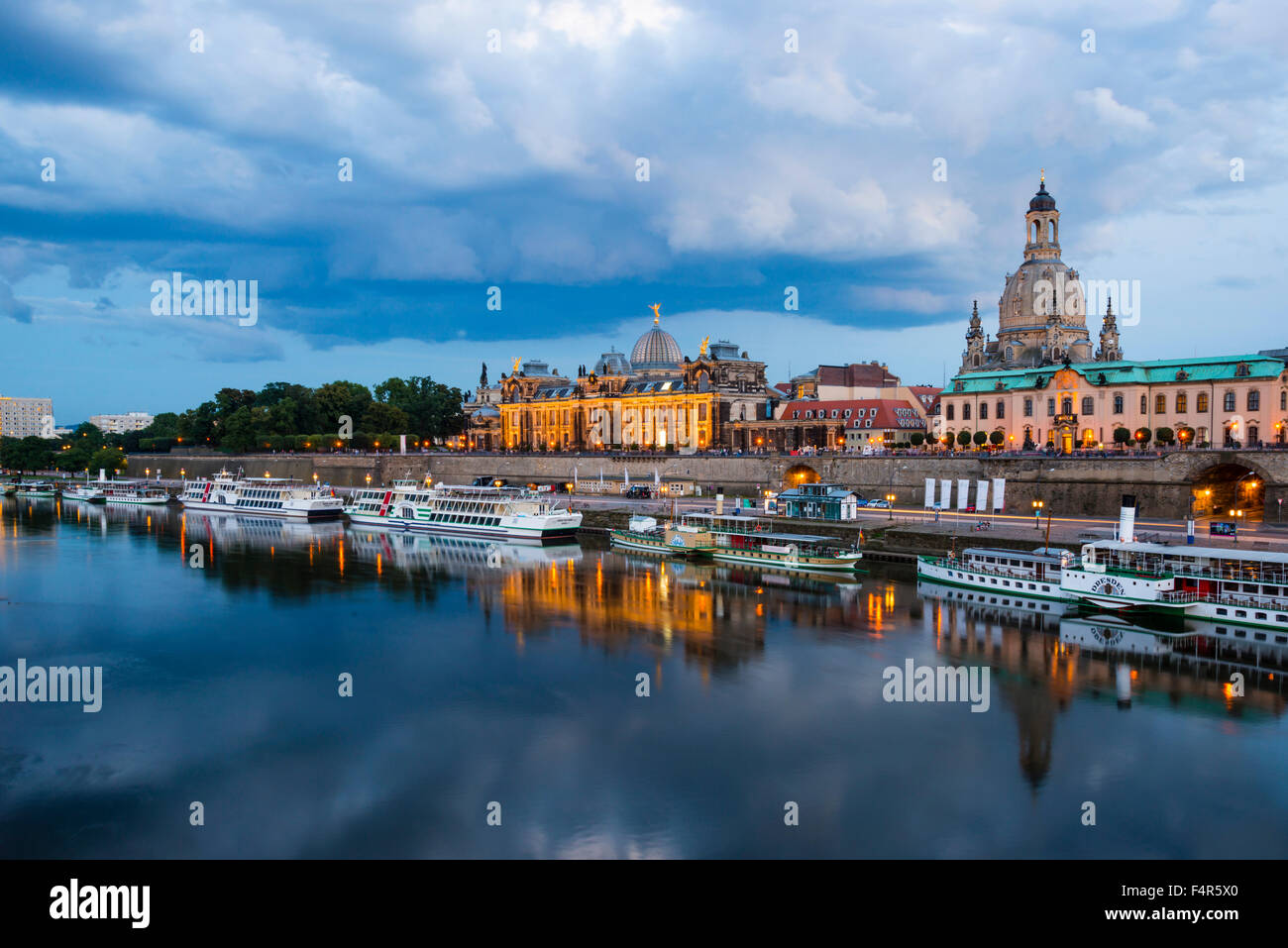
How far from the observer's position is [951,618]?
35.7 meters

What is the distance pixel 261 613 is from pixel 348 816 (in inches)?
848

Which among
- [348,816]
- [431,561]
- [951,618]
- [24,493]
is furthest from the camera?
[24,493]

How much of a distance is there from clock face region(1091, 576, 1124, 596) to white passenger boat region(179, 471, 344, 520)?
61.3m

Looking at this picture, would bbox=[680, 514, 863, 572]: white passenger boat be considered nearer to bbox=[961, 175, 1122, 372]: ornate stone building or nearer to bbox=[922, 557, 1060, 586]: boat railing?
bbox=[922, 557, 1060, 586]: boat railing

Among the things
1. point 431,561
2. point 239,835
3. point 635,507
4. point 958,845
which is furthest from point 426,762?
point 635,507

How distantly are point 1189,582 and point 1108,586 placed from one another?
8.95 feet

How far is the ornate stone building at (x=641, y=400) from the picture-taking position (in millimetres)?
101250

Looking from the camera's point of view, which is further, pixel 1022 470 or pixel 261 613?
pixel 1022 470

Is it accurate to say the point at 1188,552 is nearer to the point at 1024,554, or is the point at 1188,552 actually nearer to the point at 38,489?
the point at 1024,554

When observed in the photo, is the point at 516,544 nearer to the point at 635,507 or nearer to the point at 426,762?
the point at 635,507

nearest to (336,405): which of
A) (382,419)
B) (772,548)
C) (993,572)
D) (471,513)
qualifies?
(382,419)

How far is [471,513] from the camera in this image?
65375 mm

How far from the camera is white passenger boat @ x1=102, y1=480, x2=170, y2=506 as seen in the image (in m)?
94.4

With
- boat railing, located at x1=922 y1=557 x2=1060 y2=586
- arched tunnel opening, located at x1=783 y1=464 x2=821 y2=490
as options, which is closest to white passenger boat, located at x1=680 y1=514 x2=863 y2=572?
boat railing, located at x1=922 y1=557 x2=1060 y2=586
